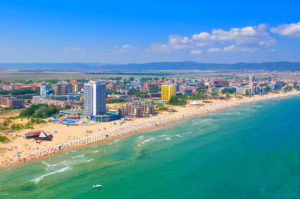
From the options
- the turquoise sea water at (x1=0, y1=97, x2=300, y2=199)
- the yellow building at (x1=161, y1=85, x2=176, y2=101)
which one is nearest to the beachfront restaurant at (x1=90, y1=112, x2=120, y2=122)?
the turquoise sea water at (x1=0, y1=97, x2=300, y2=199)

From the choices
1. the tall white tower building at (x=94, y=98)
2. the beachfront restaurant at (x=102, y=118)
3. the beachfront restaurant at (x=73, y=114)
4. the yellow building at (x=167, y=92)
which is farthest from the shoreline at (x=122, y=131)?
the yellow building at (x=167, y=92)

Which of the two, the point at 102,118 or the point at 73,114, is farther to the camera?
the point at 73,114

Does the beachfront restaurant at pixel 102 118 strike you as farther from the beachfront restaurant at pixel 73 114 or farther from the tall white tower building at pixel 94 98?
the beachfront restaurant at pixel 73 114

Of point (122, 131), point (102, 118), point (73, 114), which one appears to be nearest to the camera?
point (122, 131)

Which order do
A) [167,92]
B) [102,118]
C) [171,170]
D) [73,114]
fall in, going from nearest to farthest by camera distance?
[171,170], [102,118], [73,114], [167,92]

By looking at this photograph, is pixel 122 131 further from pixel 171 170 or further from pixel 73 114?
pixel 171 170

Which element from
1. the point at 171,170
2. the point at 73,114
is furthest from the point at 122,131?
the point at 171,170

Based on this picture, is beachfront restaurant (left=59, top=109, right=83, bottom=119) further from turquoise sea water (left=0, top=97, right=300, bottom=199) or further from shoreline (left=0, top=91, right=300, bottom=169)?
turquoise sea water (left=0, top=97, right=300, bottom=199)
